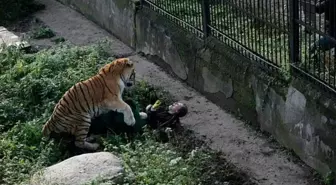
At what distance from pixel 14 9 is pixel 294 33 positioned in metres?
6.91

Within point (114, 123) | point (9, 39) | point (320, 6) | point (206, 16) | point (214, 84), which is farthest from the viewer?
point (9, 39)

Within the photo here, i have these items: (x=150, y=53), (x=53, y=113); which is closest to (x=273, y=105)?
(x=53, y=113)

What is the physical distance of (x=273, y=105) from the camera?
24.8 feet

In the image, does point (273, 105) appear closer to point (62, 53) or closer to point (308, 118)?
point (308, 118)

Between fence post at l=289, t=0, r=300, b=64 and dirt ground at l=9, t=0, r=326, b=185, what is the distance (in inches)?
37.9

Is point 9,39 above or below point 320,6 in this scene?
below

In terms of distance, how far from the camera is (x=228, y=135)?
26.0 ft

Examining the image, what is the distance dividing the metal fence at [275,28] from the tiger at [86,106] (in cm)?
143

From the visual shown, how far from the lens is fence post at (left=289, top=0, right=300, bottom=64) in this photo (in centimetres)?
714

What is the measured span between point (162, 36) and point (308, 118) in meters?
3.15

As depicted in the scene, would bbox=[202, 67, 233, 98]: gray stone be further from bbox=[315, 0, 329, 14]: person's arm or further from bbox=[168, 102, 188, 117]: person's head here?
bbox=[315, 0, 329, 14]: person's arm

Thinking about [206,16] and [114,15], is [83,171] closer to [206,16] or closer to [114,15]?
[206,16]

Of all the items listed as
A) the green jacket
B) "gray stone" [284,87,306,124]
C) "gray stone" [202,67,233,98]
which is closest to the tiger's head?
the green jacket

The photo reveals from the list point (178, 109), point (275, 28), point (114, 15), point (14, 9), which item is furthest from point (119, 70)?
point (14, 9)
